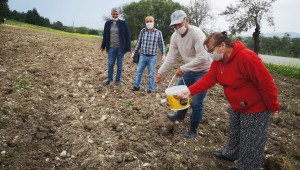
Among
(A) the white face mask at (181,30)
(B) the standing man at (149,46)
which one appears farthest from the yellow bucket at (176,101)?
(B) the standing man at (149,46)

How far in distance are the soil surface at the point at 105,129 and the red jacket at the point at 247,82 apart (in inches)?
44.6

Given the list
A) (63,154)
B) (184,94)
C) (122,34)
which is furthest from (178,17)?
(122,34)

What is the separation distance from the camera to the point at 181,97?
3.67 metres

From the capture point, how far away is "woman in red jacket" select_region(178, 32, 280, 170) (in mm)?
2830

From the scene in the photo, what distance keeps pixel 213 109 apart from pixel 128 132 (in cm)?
244

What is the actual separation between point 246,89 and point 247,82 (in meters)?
0.08

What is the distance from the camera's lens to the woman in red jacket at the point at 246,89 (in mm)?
2830

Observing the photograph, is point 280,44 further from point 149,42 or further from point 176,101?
point 176,101

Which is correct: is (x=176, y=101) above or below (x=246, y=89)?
below

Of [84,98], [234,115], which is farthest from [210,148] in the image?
[84,98]

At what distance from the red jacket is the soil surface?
3.72 feet

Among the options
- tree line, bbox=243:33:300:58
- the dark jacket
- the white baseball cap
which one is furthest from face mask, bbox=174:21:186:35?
tree line, bbox=243:33:300:58

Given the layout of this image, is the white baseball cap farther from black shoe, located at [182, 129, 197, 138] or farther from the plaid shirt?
the plaid shirt

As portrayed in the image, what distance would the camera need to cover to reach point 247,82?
3008 millimetres
